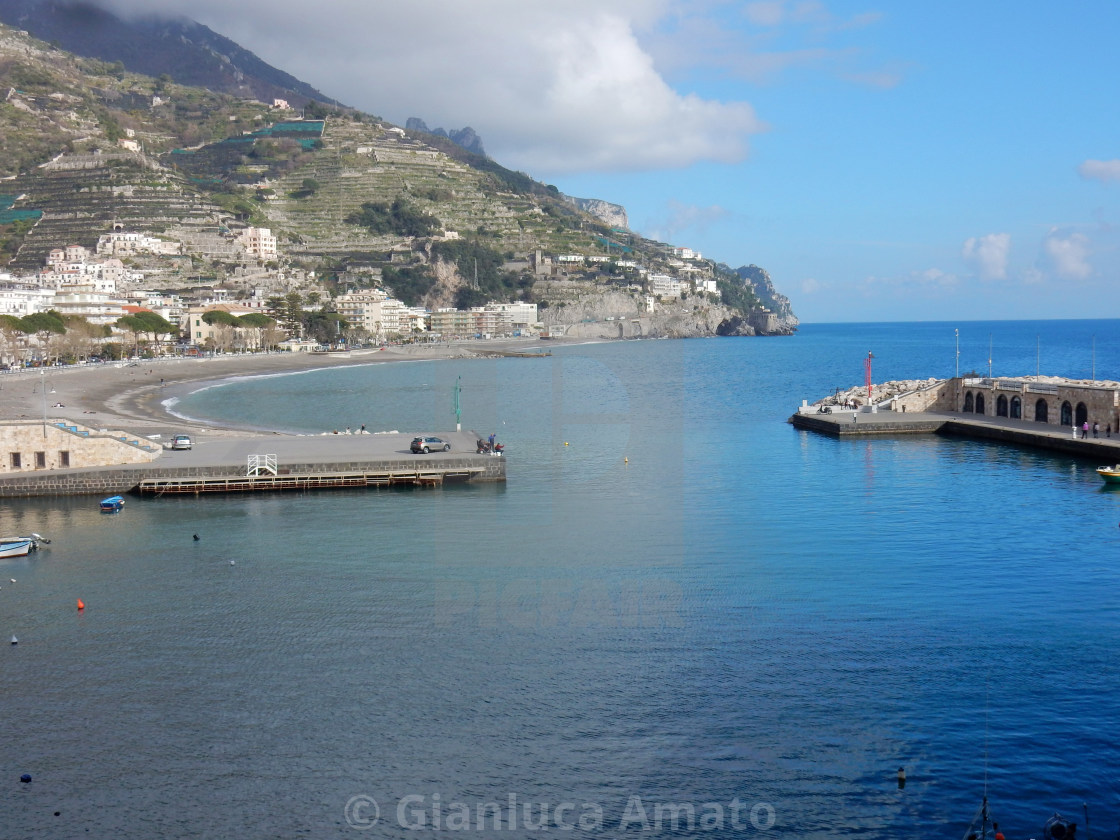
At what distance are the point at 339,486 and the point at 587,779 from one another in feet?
85.7

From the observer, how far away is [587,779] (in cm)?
1539

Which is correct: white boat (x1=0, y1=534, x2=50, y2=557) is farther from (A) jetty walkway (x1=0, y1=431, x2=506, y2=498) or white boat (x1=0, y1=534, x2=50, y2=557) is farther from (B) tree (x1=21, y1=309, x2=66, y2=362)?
(B) tree (x1=21, y1=309, x2=66, y2=362)

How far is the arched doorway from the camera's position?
49406 mm

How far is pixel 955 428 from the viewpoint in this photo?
54.7 metres

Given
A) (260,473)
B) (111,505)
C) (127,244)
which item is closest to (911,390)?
(260,473)

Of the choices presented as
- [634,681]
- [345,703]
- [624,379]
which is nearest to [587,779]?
[634,681]

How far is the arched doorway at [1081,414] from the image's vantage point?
49.4 meters

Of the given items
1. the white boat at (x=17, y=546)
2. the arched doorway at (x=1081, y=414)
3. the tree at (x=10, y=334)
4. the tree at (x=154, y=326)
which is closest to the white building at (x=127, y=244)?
the tree at (x=154, y=326)

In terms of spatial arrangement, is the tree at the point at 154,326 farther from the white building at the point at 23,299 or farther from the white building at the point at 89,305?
the white building at the point at 23,299

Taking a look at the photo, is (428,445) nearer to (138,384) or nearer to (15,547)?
(15,547)

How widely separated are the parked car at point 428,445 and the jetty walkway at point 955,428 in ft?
75.0

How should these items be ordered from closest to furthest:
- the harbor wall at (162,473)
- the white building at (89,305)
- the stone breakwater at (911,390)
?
1. the harbor wall at (162,473)
2. the stone breakwater at (911,390)
3. the white building at (89,305)

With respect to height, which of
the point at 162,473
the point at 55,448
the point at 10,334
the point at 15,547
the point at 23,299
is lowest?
the point at 15,547

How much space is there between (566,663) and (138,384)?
250 ft
